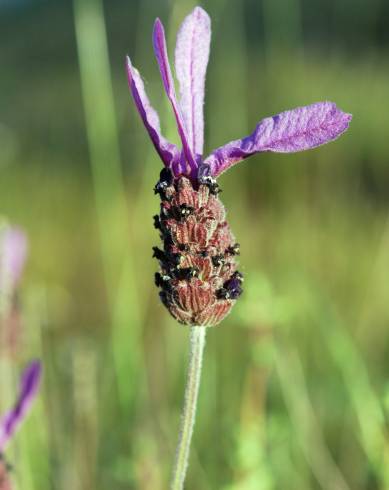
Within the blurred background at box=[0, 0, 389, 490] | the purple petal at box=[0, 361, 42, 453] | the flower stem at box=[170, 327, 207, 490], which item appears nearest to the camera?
the flower stem at box=[170, 327, 207, 490]

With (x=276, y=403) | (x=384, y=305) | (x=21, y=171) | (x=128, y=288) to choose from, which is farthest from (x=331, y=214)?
(x=21, y=171)

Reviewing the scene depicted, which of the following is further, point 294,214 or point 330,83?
point 330,83

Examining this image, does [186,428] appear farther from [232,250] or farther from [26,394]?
[26,394]

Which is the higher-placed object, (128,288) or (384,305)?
(128,288)

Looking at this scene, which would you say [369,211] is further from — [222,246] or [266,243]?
[222,246]

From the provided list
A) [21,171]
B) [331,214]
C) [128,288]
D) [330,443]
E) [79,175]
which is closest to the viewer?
[128,288]

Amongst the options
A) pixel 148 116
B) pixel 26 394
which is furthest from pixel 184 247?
pixel 26 394

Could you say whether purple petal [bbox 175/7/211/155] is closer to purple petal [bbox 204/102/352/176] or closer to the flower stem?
purple petal [bbox 204/102/352/176]

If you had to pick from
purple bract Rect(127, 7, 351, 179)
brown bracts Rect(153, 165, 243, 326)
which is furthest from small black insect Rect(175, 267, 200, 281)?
purple bract Rect(127, 7, 351, 179)

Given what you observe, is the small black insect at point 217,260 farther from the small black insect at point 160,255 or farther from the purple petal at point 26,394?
the purple petal at point 26,394
